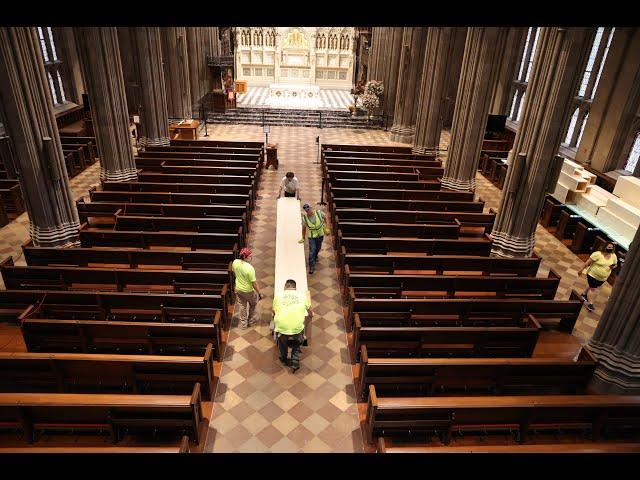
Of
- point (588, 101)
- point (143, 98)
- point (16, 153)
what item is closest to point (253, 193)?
point (16, 153)

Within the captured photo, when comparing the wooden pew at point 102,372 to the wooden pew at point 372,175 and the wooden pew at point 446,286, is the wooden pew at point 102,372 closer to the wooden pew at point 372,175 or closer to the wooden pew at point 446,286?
the wooden pew at point 446,286

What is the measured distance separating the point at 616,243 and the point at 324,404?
917cm

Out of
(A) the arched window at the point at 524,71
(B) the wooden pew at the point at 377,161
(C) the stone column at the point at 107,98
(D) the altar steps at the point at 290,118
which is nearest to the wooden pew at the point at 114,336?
(C) the stone column at the point at 107,98

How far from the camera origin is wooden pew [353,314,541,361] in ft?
21.9

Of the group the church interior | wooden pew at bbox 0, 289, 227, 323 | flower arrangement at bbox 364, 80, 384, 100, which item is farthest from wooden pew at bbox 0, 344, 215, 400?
flower arrangement at bbox 364, 80, 384, 100

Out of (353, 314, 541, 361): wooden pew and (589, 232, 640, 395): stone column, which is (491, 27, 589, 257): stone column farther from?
(589, 232, 640, 395): stone column

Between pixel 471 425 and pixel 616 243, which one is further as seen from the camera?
pixel 616 243

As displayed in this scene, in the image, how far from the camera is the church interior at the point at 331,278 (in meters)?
5.60

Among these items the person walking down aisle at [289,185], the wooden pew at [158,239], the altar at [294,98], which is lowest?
the wooden pew at [158,239]

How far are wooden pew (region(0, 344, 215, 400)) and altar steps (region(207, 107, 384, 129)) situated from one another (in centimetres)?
1838

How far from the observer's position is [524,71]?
22125 millimetres

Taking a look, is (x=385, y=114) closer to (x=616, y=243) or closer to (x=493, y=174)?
(x=493, y=174)

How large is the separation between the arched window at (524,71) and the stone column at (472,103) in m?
11.0

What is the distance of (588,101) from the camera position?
1650cm
